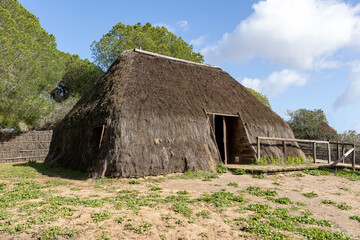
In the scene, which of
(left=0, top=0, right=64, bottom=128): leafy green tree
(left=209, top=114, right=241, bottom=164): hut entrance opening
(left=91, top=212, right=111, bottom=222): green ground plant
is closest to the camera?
(left=91, top=212, right=111, bottom=222): green ground plant

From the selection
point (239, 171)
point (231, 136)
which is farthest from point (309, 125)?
point (239, 171)

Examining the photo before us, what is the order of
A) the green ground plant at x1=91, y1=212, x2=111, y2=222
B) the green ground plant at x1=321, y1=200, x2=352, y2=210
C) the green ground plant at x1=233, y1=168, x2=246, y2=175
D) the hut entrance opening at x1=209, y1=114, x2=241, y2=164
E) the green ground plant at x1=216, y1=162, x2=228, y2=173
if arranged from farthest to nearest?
the hut entrance opening at x1=209, y1=114, x2=241, y2=164, the green ground plant at x1=216, y1=162, x2=228, y2=173, the green ground plant at x1=233, y1=168, x2=246, y2=175, the green ground plant at x1=321, y1=200, x2=352, y2=210, the green ground plant at x1=91, y1=212, x2=111, y2=222

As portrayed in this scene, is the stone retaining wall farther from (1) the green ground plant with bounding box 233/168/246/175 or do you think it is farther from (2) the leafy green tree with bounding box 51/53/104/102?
(1) the green ground plant with bounding box 233/168/246/175

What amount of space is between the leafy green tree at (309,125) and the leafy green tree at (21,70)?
2217 cm

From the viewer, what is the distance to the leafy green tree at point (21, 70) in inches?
713

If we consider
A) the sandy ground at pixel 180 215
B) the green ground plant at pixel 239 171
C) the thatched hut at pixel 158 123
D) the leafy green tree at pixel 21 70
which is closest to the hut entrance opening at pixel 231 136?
the thatched hut at pixel 158 123

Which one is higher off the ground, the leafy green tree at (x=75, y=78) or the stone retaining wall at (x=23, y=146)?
the leafy green tree at (x=75, y=78)

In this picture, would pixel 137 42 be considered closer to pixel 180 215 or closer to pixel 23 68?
pixel 23 68

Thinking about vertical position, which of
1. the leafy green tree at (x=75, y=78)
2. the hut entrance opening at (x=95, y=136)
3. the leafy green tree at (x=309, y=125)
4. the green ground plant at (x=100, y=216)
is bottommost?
the green ground plant at (x=100, y=216)

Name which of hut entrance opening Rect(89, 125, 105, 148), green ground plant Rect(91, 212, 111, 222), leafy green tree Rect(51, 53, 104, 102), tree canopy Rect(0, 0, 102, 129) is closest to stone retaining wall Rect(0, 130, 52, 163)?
tree canopy Rect(0, 0, 102, 129)

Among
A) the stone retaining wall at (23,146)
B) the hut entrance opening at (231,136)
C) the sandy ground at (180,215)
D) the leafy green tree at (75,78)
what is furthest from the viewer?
the leafy green tree at (75,78)

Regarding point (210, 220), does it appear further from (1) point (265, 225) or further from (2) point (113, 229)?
(2) point (113, 229)

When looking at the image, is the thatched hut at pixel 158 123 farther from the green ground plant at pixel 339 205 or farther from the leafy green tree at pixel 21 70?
the leafy green tree at pixel 21 70

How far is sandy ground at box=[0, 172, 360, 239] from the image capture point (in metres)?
4.20
